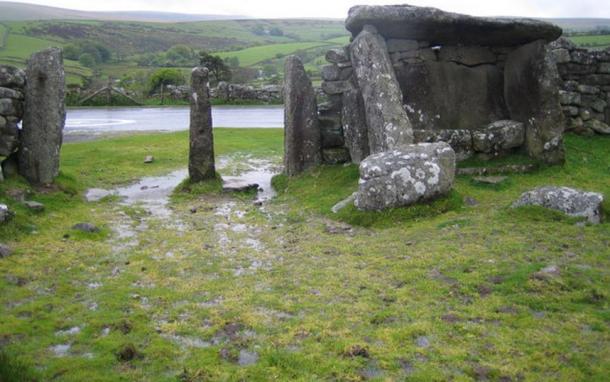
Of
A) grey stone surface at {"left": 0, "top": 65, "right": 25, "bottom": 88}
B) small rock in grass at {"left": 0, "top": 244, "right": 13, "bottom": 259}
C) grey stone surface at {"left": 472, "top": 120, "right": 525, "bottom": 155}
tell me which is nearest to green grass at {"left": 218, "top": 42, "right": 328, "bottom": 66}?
grey stone surface at {"left": 472, "top": 120, "right": 525, "bottom": 155}

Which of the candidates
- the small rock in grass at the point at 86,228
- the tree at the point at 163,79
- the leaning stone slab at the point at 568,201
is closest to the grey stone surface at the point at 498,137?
the leaning stone slab at the point at 568,201

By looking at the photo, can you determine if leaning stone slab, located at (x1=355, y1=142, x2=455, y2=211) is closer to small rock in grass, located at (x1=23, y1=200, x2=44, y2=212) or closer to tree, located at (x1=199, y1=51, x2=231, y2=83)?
small rock in grass, located at (x1=23, y1=200, x2=44, y2=212)

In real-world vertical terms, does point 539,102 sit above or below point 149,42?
below

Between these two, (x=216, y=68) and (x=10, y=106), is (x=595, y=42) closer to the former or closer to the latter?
(x=216, y=68)

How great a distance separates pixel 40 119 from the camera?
47.7ft

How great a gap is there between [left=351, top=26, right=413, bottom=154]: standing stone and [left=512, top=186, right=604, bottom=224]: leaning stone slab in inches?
137

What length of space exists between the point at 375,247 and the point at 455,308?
306cm

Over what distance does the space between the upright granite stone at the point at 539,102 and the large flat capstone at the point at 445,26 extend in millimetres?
577

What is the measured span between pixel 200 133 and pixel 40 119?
404 cm

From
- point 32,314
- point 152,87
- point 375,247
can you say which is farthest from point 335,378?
point 152,87

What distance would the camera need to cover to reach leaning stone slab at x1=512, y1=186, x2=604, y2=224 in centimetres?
1080

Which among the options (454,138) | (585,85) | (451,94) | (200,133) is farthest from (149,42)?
(454,138)

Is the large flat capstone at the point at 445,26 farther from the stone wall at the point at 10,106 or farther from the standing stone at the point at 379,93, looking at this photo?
the stone wall at the point at 10,106

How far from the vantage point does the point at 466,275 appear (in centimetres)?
843
